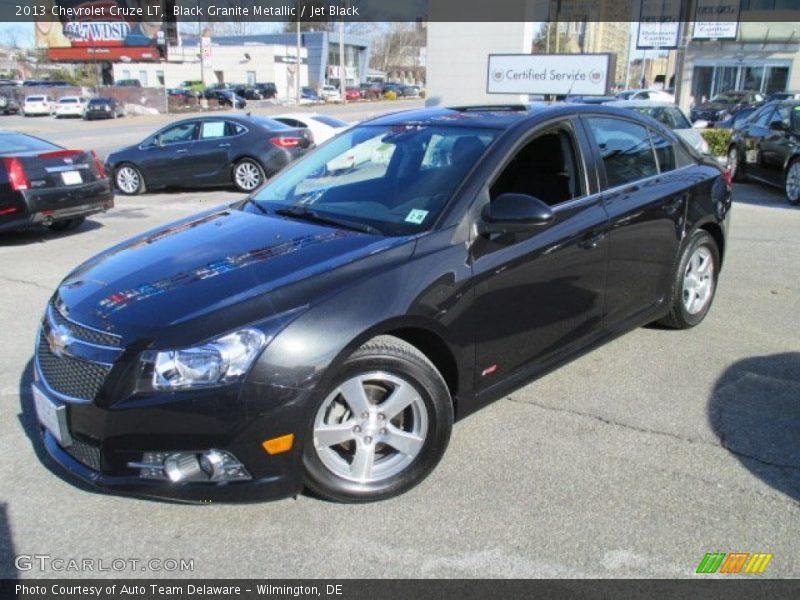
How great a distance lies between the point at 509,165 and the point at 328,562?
2.12 metres

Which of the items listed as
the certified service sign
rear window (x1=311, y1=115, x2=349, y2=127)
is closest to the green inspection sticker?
rear window (x1=311, y1=115, x2=349, y2=127)

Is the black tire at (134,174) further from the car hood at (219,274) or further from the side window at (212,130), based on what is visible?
the car hood at (219,274)

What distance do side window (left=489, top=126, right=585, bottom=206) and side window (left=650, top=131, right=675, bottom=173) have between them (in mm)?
1034

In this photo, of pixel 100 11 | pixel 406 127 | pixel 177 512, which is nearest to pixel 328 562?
pixel 177 512

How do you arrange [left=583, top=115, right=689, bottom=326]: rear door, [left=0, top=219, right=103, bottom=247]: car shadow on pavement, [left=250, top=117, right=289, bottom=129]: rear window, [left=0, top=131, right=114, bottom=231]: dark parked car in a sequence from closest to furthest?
1. [left=583, top=115, right=689, bottom=326]: rear door
2. [left=0, top=131, right=114, bottom=231]: dark parked car
3. [left=0, top=219, right=103, bottom=247]: car shadow on pavement
4. [left=250, top=117, right=289, bottom=129]: rear window

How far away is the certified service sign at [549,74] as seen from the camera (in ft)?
62.7

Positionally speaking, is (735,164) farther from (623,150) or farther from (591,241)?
(591,241)

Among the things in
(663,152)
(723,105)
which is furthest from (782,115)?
(723,105)

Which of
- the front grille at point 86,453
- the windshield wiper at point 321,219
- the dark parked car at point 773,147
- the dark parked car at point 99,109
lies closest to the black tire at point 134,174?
the windshield wiper at point 321,219

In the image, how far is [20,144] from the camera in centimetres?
880

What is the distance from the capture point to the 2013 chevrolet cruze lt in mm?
2701

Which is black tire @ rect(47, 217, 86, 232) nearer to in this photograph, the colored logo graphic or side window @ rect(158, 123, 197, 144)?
side window @ rect(158, 123, 197, 144)

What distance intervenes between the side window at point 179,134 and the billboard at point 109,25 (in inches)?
2828
